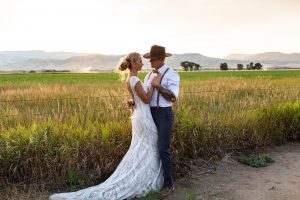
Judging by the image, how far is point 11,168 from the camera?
5762 millimetres

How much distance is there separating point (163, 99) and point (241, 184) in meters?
1.75

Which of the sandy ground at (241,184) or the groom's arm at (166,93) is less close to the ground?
the groom's arm at (166,93)

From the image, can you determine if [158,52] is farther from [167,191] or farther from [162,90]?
[167,191]

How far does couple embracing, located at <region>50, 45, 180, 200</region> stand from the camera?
5305 mm

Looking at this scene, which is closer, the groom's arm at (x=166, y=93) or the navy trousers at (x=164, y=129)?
the groom's arm at (x=166, y=93)

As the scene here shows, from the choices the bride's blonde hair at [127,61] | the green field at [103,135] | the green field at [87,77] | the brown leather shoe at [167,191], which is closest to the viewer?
the bride's blonde hair at [127,61]

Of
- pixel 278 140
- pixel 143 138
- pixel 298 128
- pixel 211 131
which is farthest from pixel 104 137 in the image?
pixel 298 128

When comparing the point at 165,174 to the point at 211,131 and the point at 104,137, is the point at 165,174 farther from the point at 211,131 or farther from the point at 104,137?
the point at 211,131

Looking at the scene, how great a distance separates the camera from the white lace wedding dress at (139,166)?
535cm

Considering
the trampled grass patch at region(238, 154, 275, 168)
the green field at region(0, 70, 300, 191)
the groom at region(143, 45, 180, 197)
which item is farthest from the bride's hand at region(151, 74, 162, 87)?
the trampled grass patch at region(238, 154, 275, 168)

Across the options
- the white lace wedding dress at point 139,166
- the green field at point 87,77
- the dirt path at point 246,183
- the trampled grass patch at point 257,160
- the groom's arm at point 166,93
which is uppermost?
the groom's arm at point 166,93

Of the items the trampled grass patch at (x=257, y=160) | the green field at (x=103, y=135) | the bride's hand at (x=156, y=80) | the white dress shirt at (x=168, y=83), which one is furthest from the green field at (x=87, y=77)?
the bride's hand at (x=156, y=80)

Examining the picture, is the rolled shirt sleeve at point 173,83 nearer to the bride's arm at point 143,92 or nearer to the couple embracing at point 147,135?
the couple embracing at point 147,135

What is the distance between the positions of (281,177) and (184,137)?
1491 mm
